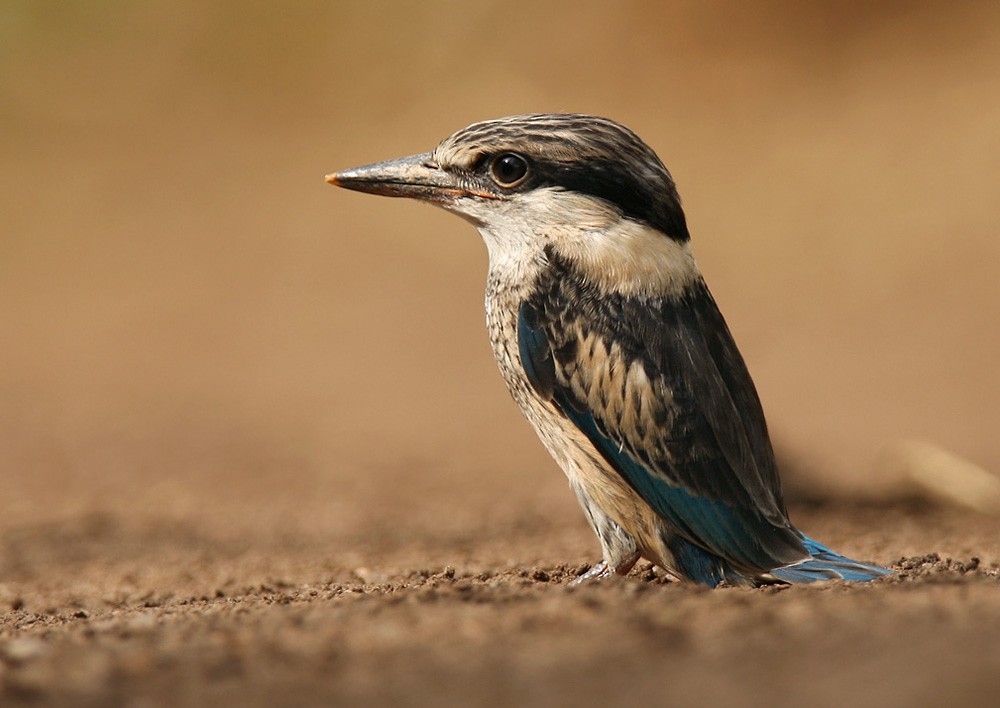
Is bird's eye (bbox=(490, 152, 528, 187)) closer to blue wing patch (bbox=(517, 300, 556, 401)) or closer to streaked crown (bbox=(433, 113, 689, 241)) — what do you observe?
streaked crown (bbox=(433, 113, 689, 241))

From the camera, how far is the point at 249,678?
9.72 ft

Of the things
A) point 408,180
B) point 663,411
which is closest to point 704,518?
point 663,411

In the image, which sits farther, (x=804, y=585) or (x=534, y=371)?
(x=534, y=371)

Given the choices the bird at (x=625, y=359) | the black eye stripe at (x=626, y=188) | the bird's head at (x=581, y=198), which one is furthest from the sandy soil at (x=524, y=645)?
the black eye stripe at (x=626, y=188)

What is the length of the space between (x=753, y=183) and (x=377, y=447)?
935cm

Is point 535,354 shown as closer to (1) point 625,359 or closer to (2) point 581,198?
(1) point 625,359

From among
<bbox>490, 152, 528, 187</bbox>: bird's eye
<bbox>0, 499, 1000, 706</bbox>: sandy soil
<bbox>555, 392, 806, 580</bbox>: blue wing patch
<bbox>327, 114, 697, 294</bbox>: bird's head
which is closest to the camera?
<bbox>0, 499, 1000, 706</bbox>: sandy soil

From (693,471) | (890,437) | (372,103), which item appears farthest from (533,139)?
(372,103)

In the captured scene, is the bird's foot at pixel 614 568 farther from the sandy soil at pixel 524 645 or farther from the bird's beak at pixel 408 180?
the bird's beak at pixel 408 180

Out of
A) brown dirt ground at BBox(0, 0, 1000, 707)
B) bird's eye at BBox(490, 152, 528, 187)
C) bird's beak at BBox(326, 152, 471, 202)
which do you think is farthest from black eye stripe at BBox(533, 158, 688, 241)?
brown dirt ground at BBox(0, 0, 1000, 707)

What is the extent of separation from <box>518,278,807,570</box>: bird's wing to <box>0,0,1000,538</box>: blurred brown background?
2978mm

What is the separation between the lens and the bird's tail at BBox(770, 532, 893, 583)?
4289 millimetres

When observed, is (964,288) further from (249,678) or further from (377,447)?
(249,678)

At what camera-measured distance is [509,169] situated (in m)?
5.08
